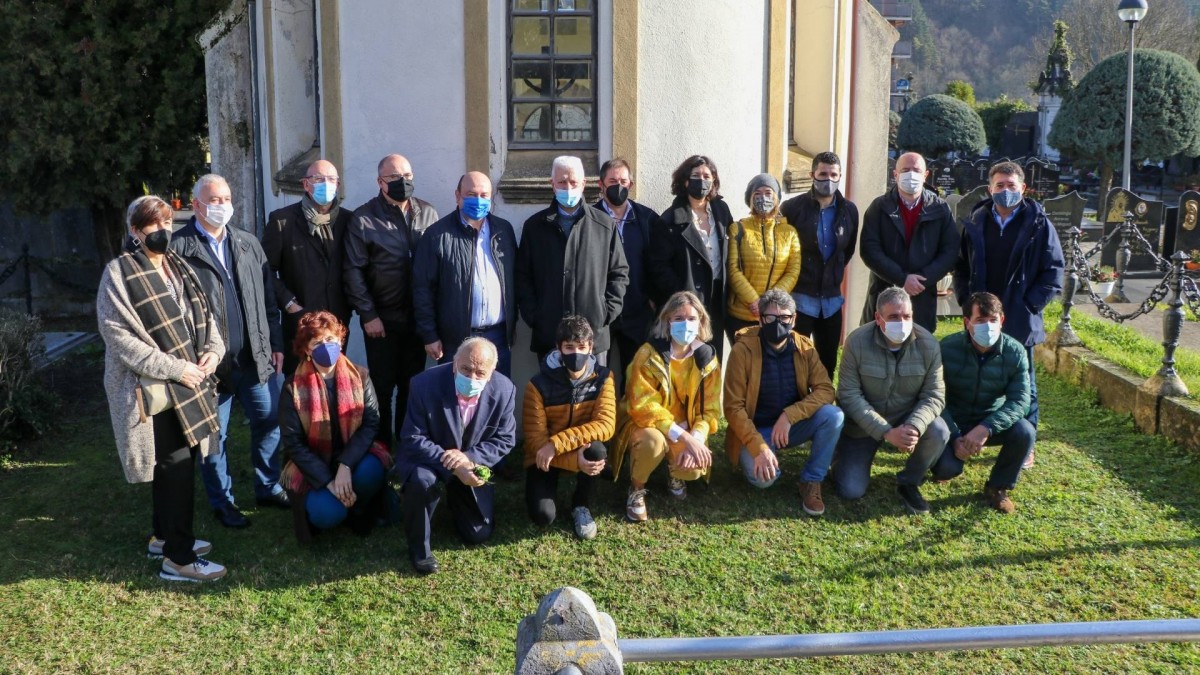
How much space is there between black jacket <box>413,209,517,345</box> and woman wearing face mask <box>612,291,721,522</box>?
110cm

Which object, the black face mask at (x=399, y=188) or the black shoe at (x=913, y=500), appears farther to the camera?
the black face mask at (x=399, y=188)

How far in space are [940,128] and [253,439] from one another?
30.2m

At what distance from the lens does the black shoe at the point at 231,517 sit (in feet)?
21.7

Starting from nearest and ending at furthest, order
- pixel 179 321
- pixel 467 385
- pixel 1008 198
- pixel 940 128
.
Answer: pixel 179 321, pixel 467 385, pixel 1008 198, pixel 940 128

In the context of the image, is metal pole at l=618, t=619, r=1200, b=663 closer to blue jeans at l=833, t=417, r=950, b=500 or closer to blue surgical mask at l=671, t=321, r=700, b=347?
blue surgical mask at l=671, t=321, r=700, b=347

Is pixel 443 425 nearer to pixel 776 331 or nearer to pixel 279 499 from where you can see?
pixel 279 499

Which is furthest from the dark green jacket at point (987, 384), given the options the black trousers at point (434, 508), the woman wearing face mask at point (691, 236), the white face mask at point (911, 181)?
the black trousers at point (434, 508)

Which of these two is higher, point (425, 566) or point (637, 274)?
point (637, 274)

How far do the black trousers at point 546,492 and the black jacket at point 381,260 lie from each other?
147 centimetres

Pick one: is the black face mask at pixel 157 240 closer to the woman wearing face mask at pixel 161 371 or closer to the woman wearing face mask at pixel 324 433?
the woman wearing face mask at pixel 161 371

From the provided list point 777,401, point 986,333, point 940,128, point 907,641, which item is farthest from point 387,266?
point 940,128

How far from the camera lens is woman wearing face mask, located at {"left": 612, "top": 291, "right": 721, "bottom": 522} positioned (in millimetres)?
6648

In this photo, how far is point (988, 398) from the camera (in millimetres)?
7027

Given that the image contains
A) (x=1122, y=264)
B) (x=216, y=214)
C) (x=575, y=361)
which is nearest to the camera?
(x=216, y=214)
